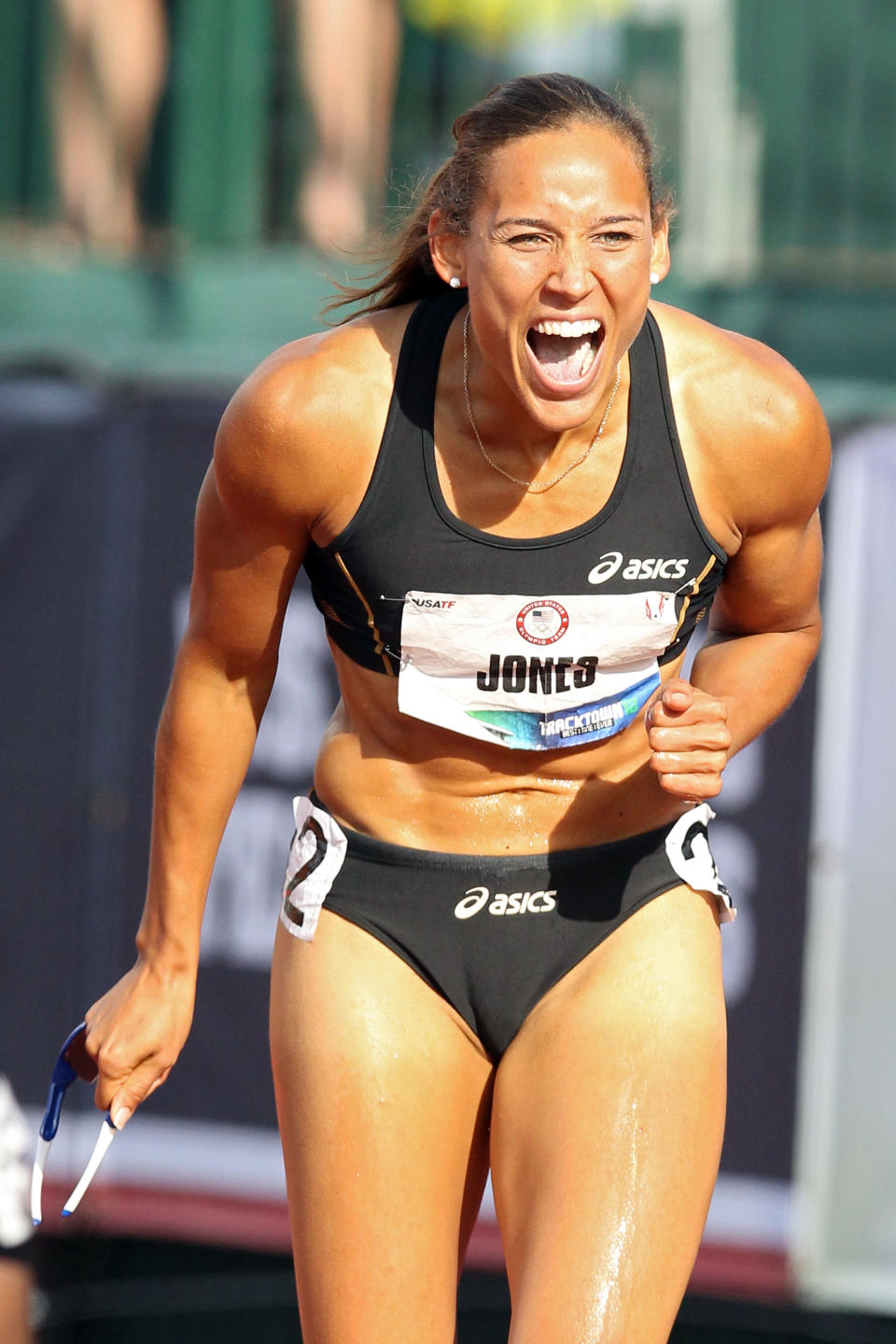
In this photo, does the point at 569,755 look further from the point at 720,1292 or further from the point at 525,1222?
the point at 720,1292

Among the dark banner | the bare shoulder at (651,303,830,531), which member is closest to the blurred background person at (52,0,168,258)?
the dark banner

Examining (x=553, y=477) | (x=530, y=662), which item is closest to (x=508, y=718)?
(x=530, y=662)

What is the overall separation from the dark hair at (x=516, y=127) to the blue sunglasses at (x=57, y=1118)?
1315 mm

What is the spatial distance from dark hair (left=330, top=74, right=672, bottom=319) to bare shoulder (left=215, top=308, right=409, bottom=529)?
0.24 m

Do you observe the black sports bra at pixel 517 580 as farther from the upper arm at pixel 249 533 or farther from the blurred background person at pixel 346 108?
the blurred background person at pixel 346 108

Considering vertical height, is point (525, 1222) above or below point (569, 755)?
below

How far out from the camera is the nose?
222 centimetres

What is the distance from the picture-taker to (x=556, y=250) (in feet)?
7.34

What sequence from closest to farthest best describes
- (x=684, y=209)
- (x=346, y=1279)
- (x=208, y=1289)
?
(x=346, y=1279) < (x=208, y=1289) < (x=684, y=209)

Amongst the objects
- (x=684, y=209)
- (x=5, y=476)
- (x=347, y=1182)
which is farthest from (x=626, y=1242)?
(x=684, y=209)

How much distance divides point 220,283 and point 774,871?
10.7 ft

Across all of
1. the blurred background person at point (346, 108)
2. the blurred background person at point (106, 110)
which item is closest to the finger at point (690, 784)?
the blurred background person at point (346, 108)

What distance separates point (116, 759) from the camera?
205 inches

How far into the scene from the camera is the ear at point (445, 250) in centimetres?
239
